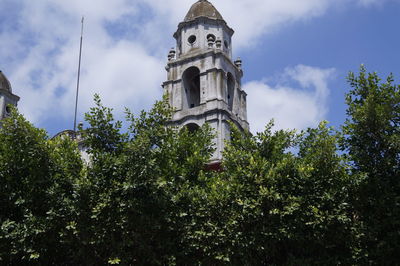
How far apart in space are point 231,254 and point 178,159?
5470mm

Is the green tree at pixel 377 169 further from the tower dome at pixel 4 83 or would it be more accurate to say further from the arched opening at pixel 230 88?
the tower dome at pixel 4 83

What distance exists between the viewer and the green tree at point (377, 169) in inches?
640

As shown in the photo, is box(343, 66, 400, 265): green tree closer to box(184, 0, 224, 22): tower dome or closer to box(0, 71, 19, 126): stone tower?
box(184, 0, 224, 22): tower dome

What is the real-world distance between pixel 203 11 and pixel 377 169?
27042 millimetres

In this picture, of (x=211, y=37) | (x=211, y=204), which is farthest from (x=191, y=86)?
(x=211, y=204)

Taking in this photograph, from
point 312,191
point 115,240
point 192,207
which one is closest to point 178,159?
point 192,207

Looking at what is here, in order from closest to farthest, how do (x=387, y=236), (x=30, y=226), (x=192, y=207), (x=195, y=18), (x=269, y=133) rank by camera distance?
(x=387, y=236) → (x=30, y=226) → (x=192, y=207) → (x=269, y=133) → (x=195, y=18)

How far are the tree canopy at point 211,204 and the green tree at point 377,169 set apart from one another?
0.13 ft

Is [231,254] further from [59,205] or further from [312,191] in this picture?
[59,205]

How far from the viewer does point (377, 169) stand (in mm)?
17234

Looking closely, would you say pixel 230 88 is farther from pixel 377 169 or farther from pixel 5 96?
pixel 5 96

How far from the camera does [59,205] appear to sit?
1791cm

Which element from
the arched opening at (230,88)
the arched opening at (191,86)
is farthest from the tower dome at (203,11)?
the arched opening at (230,88)

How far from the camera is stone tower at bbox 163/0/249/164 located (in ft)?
116
